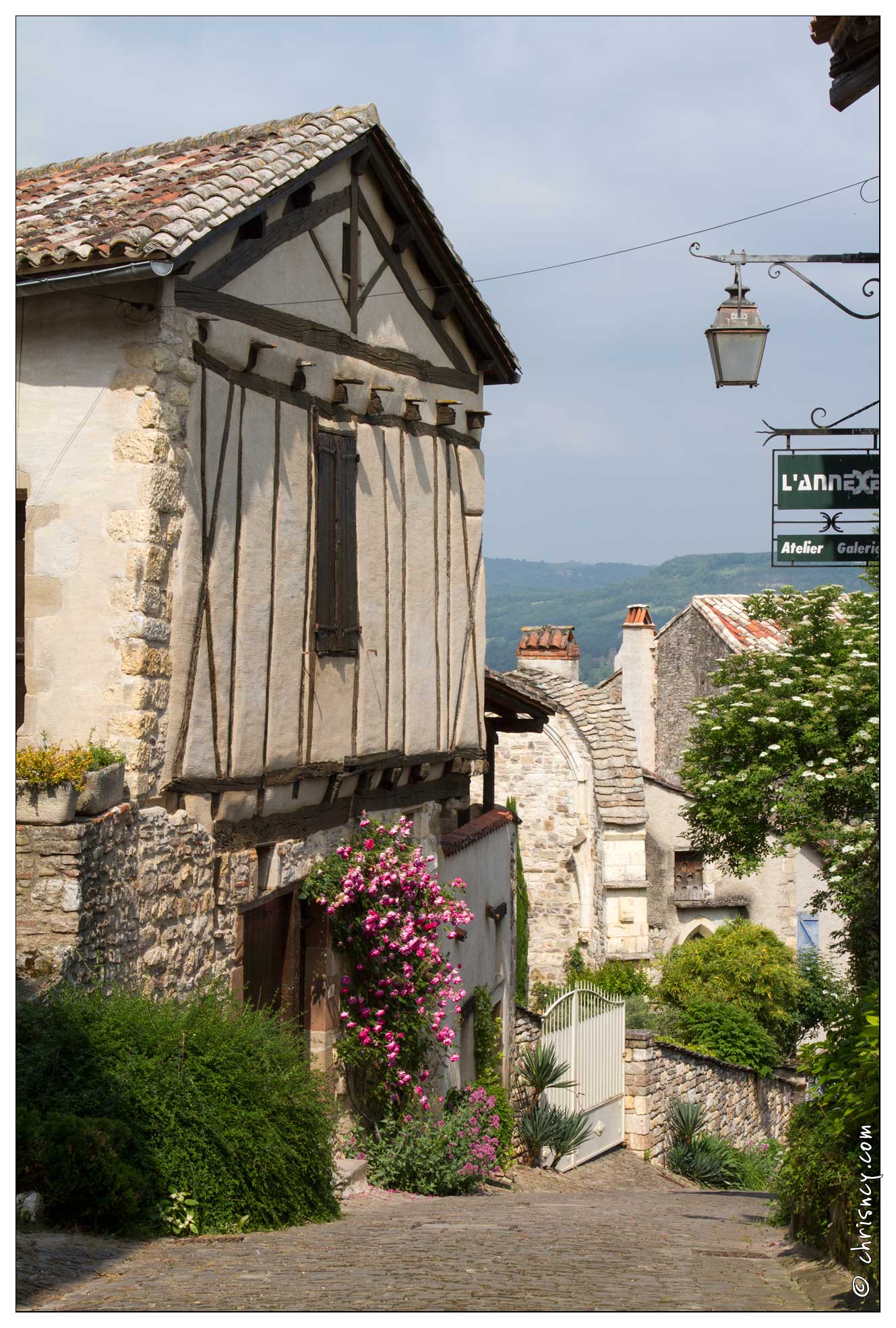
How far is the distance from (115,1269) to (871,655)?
12447 millimetres

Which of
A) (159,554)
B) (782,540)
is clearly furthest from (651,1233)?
(159,554)

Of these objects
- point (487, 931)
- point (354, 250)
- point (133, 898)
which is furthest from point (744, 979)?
point (133, 898)

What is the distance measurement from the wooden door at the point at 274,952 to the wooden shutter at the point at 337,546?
178 cm

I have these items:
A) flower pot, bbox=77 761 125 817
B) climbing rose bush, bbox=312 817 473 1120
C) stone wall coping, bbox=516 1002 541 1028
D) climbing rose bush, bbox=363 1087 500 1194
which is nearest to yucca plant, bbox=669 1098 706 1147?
stone wall coping, bbox=516 1002 541 1028

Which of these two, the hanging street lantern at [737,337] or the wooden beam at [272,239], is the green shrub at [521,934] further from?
the hanging street lantern at [737,337]

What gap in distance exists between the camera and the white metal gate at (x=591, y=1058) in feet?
49.9

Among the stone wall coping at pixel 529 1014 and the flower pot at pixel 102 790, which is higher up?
the flower pot at pixel 102 790

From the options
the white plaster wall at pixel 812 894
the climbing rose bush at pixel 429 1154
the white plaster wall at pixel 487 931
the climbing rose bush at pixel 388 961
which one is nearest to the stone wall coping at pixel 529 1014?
the white plaster wall at pixel 487 931

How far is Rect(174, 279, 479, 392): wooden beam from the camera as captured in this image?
8.19 m

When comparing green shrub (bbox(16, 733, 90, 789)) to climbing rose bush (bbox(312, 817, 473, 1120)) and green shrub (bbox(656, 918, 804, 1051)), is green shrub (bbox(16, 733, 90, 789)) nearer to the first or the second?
climbing rose bush (bbox(312, 817, 473, 1120))

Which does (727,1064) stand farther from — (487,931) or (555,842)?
(487,931)

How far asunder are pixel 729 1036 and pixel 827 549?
13779 millimetres

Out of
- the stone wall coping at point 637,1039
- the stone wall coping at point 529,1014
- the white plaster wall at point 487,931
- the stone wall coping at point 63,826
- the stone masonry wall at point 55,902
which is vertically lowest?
the stone wall coping at point 637,1039

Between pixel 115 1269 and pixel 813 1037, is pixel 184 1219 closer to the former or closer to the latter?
pixel 115 1269
